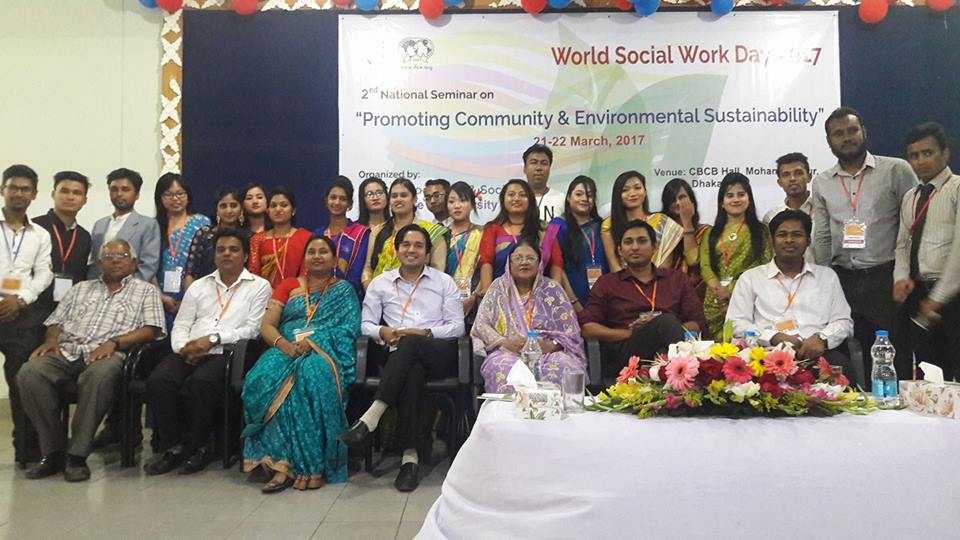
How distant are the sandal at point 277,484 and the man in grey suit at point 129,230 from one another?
1.67 metres

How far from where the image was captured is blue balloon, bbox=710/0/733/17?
491 cm

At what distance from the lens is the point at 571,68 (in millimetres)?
5016

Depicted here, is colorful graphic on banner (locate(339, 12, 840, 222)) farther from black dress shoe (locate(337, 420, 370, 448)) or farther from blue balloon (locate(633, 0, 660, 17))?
black dress shoe (locate(337, 420, 370, 448))

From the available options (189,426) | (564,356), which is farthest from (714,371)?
(189,426)

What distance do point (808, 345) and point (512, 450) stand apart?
1986 millimetres

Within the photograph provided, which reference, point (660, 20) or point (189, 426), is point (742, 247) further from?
point (189, 426)

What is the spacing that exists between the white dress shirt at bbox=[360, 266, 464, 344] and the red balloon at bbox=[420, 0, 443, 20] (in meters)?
2.12

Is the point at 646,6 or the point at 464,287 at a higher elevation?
the point at 646,6

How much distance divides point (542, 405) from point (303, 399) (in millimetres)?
1710

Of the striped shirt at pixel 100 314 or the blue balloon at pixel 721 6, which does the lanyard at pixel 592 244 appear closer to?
the blue balloon at pixel 721 6

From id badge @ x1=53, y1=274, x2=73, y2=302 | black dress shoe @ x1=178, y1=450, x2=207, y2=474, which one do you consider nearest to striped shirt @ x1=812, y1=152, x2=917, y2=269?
black dress shoe @ x1=178, y1=450, x2=207, y2=474

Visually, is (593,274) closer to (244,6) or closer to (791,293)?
(791,293)

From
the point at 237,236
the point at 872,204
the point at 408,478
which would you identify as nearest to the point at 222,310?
the point at 237,236

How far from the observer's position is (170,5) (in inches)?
A: 198
